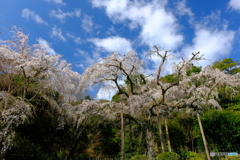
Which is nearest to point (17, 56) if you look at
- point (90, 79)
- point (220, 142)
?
point (90, 79)

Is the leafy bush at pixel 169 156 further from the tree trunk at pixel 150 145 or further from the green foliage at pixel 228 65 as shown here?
the green foliage at pixel 228 65

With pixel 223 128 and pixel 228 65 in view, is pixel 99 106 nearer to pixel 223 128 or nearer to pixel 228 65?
pixel 223 128

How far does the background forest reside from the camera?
20.4ft

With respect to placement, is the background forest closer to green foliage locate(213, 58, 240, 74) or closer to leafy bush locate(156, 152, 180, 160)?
leafy bush locate(156, 152, 180, 160)

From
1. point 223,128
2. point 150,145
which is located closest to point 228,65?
point 223,128

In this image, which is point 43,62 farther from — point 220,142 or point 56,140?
point 220,142

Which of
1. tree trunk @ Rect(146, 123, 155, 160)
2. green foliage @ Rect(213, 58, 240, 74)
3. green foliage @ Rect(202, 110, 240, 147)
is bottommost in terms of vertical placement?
tree trunk @ Rect(146, 123, 155, 160)

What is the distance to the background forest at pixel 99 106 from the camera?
6208 mm

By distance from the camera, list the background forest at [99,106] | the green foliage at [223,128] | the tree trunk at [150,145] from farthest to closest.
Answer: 1. the green foliage at [223,128]
2. the tree trunk at [150,145]
3. the background forest at [99,106]

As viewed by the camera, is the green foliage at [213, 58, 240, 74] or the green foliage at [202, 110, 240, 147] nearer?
the green foliage at [202, 110, 240, 147]

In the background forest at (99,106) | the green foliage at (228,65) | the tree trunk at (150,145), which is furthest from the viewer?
the green foliage at (228,65)

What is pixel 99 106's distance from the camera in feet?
32.3

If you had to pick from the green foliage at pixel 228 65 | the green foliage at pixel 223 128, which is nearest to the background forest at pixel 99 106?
the green foliage at pixel 223 128

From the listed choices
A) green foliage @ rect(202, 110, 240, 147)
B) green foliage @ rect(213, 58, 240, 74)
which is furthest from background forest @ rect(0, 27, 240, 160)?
green foliage @ rect(213, 58, 240, 74)
